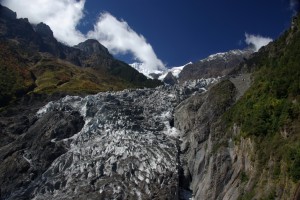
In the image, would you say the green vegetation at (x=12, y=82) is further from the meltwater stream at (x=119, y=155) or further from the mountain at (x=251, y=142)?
the mountain at (x=251, y=142)

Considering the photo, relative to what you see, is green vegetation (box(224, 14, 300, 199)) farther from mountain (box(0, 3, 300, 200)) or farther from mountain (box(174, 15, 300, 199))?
mountain (box(0, 3, 300, 200))

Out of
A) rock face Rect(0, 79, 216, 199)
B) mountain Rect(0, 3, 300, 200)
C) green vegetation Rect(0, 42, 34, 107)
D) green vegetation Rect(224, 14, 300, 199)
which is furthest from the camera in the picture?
green vegetation Rect(0, 42, 34, 107)

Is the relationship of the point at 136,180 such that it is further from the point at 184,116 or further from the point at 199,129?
the point at 184,116

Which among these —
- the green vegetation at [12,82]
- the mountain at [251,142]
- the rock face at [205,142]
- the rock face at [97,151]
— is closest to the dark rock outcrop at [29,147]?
the rock face at [97,151]

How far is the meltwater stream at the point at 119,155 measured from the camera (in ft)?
242

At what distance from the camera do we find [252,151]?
59.9 meters

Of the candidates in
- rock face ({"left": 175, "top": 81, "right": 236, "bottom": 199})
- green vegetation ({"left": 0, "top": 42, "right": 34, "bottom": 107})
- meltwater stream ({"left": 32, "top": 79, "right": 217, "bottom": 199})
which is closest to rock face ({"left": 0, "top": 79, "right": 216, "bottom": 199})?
meltwater stream ({"left": 32, "top": 79, "right": 217, "bottom": 199})

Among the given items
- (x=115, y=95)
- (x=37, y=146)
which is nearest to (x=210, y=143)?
(x=37, y=146)

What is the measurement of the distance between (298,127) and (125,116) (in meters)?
51.1

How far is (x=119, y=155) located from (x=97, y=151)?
17.5 ft

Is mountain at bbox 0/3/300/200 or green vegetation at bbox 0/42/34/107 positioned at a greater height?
green vegetation at bbox 0/42/34/107

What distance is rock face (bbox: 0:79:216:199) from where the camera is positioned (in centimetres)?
7475

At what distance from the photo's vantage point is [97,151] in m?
85.1

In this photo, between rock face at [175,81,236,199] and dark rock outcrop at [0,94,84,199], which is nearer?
rock face at [175,81,236,199]
